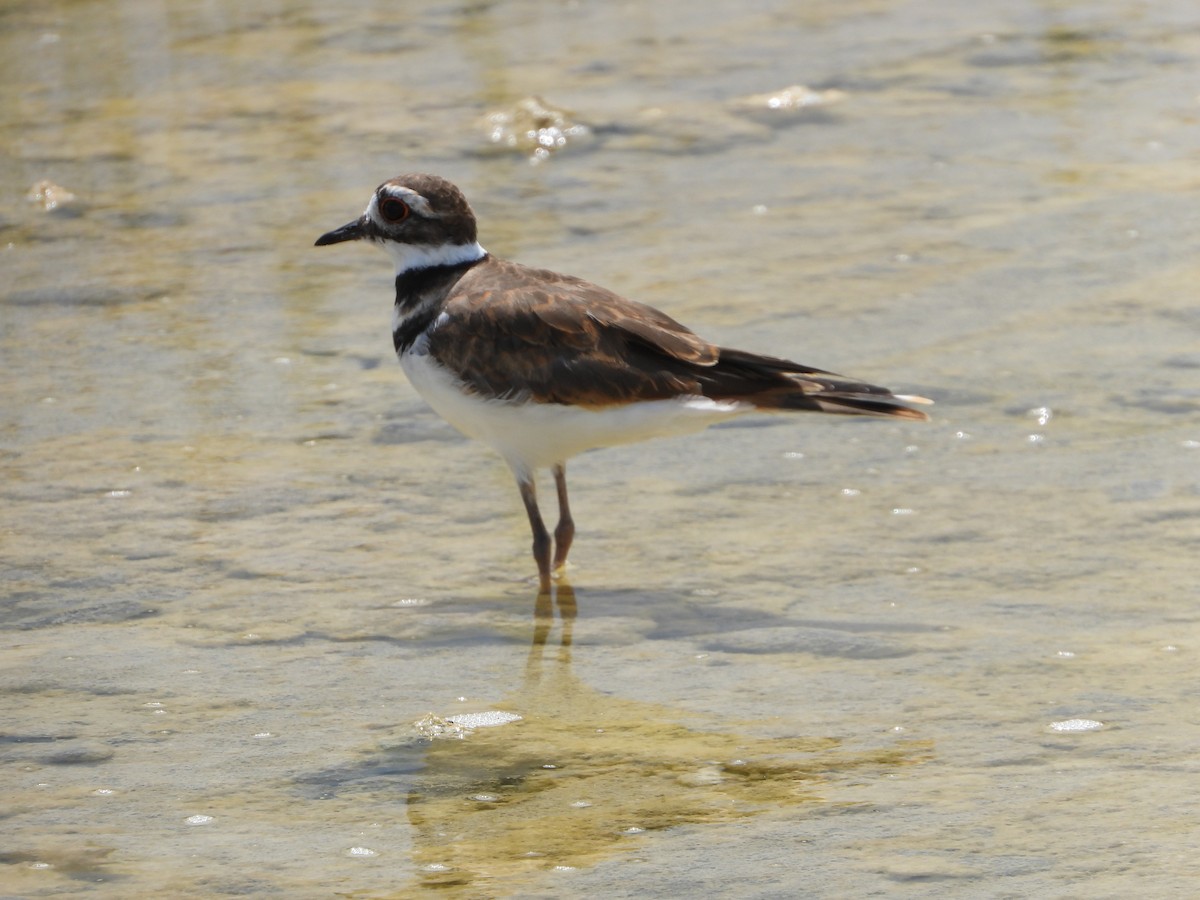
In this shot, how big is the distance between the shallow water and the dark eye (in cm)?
109

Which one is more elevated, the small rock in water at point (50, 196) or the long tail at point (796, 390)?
the small rock in water at point (50, 196)

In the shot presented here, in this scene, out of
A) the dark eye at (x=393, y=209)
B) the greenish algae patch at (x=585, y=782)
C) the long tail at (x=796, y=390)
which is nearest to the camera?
the greenish algae patch at (x=585, y=782)

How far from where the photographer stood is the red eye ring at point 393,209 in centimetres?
698

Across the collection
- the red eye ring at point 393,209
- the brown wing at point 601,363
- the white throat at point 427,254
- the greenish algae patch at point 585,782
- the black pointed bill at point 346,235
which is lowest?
the greenish algae patch at point 585,782

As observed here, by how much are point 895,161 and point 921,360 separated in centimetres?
288

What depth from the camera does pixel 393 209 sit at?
7.01 m

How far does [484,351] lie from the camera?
257 inches

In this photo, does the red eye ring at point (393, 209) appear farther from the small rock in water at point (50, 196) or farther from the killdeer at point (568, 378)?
the small rock in water at point (50, 196)

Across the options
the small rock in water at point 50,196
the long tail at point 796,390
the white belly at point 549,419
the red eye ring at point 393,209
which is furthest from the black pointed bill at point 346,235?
the small rock in water at point 50,196

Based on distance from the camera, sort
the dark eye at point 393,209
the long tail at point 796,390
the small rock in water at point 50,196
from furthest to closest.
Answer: the small rock in water at point 50,196, the dark eye at point 393,209, the long tail at point 796,390

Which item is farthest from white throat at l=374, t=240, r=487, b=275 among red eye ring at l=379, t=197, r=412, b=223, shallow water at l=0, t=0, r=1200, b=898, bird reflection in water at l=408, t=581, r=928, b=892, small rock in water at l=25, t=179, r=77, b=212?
small rock in water at l=25, t=179, r=77, b=212

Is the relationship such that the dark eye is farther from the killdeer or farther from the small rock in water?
the small rock in water

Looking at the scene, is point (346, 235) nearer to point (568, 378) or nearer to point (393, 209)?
point (393, 209)

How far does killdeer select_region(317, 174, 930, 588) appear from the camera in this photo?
21.1 ft
